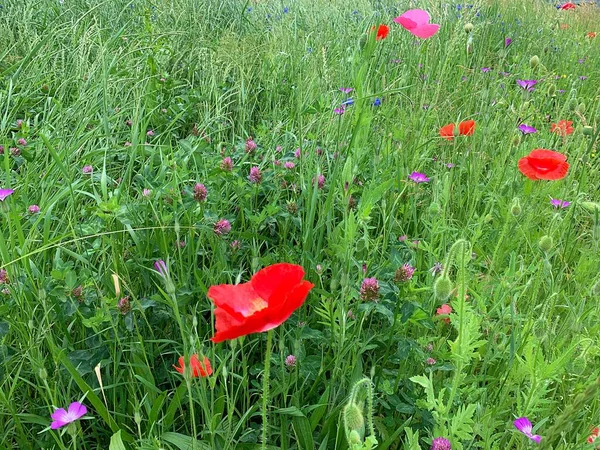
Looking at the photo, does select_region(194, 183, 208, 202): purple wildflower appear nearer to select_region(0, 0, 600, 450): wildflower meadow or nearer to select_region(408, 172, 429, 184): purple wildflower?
select_region(0, 0, 600, 450): wildflower meadow

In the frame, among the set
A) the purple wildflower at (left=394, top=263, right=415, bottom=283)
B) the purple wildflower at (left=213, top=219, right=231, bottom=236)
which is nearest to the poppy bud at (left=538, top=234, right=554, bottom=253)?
the purple wildflower at (left=394, top=263, right=415, bottom=283)

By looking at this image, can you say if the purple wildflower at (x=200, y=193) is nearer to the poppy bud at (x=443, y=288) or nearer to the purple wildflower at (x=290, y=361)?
the purple wildflower at (x=290, y=361)

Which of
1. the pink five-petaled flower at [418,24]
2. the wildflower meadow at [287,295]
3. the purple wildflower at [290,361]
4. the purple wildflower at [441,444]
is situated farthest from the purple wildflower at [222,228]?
the pink five-petaled flower at [418,24]

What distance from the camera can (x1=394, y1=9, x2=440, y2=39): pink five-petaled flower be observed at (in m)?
1.73

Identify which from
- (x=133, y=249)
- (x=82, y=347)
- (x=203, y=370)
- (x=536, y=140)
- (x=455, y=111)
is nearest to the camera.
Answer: (x=203, y=370)

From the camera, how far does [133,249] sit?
1408mm

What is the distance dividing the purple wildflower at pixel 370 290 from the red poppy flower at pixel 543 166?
0.68m

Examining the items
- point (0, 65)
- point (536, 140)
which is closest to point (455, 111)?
point (536, 140)

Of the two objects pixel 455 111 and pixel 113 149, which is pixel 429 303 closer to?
pixel 113 149

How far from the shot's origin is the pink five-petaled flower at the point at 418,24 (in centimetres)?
173

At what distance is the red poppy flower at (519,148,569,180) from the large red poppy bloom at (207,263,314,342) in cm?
103

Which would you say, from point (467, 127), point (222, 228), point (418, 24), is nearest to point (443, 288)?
A: point (222, 228)

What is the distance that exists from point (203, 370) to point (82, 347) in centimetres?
51

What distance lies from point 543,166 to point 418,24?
2.18ft
